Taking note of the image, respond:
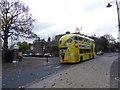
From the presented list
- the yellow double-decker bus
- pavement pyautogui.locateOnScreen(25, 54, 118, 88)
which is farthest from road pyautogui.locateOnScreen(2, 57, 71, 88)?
the yellow double-decker bus

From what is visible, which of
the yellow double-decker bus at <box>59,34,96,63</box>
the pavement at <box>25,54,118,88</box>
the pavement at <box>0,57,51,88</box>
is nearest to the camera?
the pavement at <box>25,54,118,88</box>

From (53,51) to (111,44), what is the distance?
66346 millimetres

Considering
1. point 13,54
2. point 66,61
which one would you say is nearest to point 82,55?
point 66,61

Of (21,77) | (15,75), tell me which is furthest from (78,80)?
(15,75)

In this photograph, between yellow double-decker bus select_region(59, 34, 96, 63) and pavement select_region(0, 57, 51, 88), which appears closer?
pavement select_region(0, 57, 51, 88)

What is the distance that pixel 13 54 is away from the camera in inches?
1780

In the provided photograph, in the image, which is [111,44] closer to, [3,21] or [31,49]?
[31,49]

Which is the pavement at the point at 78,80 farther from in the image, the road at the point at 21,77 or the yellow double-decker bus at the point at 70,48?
the yellow double-decker bus at the point at 70,48

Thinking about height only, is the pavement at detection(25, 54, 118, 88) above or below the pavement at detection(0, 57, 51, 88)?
above

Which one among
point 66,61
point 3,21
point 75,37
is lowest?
point 66,61

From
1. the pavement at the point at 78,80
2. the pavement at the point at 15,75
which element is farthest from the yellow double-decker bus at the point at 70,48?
the pavement at the point at 78,80

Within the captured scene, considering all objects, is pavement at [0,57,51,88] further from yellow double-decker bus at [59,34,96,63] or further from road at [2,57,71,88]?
yellow double-decker bus at [59,34,96,63]

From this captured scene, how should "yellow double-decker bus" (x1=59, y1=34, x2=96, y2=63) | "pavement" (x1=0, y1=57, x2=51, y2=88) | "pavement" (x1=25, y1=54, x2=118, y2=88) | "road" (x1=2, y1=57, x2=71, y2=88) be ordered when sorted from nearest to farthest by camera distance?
1. "pavement" (x1=25, y1=54, x2=118, y2=88)
2. "road" (x1=2, y1=57, x2=71, y2=88)
3. "pavement" (x1=0, y1=57, x2=51, y2=88)
4. "yellow double-decker bus" (x1=59, y1=34, x2=96, y2=63)

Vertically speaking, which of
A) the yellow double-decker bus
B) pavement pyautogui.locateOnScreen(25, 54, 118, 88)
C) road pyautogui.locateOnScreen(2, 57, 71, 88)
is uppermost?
the yellow double-decker bus
